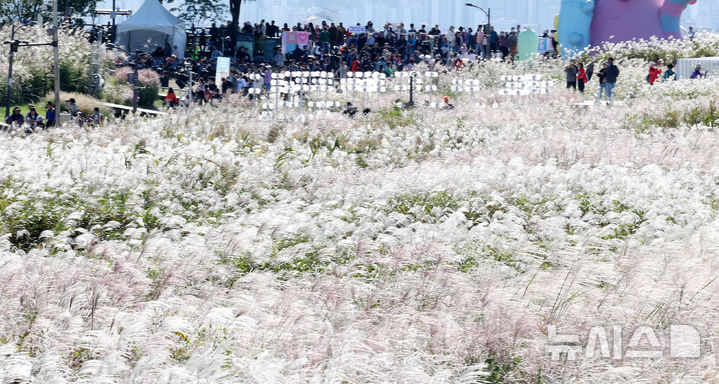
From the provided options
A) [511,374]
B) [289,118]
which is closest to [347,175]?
[289,118]

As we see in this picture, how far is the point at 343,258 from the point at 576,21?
31.2 m

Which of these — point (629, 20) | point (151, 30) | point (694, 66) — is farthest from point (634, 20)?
point (151, 30)

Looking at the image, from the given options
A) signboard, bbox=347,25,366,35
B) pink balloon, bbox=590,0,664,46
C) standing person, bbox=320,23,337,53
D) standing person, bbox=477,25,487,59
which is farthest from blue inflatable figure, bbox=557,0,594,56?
standing person, bbox=320,23,337,53

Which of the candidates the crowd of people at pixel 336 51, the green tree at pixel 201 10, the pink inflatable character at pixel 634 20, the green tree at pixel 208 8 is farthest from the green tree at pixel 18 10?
the pink inflatable character at pixel 634 20

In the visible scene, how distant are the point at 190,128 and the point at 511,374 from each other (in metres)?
10.3

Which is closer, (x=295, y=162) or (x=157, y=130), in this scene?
(x=295, y=162)

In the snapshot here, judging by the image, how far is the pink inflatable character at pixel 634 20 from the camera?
3600 cm

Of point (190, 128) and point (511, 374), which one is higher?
point (190, 128)

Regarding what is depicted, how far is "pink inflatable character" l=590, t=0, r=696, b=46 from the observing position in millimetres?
36000

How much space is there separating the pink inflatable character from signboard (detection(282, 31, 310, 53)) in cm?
1170

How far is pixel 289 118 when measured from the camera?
16562 millimetres

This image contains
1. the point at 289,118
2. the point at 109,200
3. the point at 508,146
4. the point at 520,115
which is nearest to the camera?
the point at 109,200

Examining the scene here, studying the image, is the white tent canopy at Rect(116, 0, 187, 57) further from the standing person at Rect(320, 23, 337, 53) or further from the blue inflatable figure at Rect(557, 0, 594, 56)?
the blue inflatable figure at Rect(557, 0, 594, 56)

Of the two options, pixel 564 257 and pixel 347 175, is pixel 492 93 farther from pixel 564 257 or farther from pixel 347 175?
pixel 564 257
